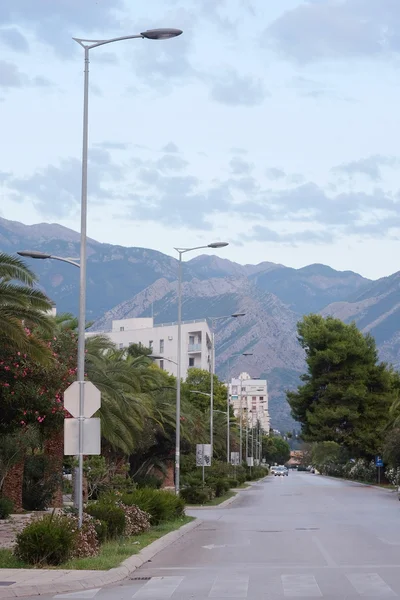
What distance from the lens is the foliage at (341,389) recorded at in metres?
90.2

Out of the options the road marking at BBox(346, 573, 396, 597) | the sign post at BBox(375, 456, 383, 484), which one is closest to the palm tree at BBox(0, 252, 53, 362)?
the road marking at BBox(346, 573, 396, 597)

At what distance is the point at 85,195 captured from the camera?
71.4 feet

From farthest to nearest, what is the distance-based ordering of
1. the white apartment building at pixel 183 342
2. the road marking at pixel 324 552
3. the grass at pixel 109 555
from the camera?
the white apartment building at pixel 183 342
the road marking at pixel 324 552
the grass at pixel 109 555

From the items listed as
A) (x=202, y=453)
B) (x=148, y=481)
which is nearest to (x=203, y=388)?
(x=148, y=481)

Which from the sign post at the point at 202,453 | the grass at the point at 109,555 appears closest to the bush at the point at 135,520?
the grass at the point at 109,555

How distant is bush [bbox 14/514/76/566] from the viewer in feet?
56.7

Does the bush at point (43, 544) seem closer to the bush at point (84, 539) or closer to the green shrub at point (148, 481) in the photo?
the bush at point (84, 539)

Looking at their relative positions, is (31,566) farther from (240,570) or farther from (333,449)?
(333,449)

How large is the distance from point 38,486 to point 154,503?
46.5ft

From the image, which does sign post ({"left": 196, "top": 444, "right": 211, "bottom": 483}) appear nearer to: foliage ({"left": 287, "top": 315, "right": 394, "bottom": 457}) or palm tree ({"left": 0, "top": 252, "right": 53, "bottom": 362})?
palm tree ({"left": 0, "top": 252, "right": 53, "bottom": 362})

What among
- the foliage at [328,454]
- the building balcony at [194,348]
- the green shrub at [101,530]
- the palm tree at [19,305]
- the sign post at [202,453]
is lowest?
the foliage at [328,454]

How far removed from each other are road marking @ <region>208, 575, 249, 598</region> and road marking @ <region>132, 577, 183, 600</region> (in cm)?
59

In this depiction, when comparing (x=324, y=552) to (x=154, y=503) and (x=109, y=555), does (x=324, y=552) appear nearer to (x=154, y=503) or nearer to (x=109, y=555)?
(x=109, y=555)

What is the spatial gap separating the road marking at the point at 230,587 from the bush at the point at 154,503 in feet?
32.2
